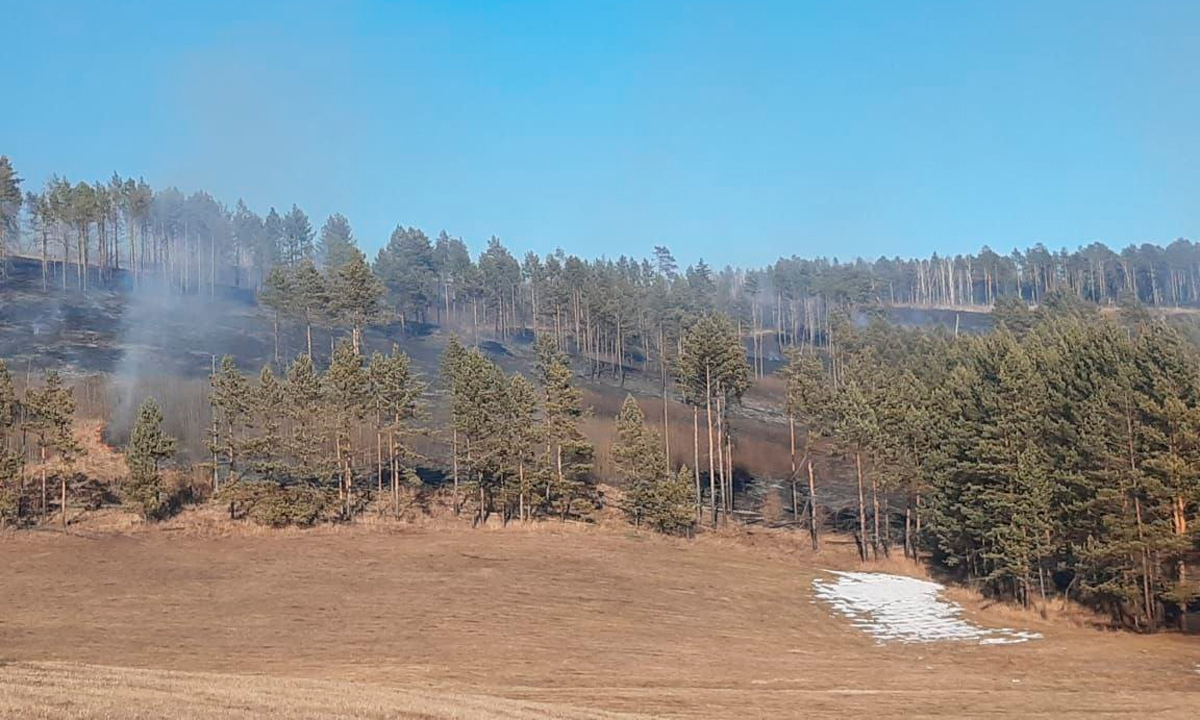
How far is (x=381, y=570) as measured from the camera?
4853cm

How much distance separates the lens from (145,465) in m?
56.3

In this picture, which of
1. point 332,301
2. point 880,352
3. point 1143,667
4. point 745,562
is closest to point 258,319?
point 332,301

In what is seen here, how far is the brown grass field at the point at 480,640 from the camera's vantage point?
22312mm

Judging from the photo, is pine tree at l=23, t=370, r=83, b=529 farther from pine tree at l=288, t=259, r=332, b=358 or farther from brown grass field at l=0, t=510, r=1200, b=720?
pine tree at l=288, t=259, r=332, b=358

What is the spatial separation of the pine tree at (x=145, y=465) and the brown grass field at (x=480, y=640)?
218 cm

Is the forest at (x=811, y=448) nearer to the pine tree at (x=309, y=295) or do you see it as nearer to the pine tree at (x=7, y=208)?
the pine tree at (x=309, y=295)

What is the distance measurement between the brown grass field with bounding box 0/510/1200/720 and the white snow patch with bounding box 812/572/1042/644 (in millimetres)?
1302

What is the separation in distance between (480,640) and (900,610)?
22761 mm

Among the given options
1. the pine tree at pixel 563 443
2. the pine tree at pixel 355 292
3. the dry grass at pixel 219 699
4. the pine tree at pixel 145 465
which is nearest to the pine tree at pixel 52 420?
the pine tree at pixel 145 465

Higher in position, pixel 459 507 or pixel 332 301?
pixel 332 301

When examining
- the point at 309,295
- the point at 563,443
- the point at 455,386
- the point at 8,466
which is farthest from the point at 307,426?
the point at 309,295

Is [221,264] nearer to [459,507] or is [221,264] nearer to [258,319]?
[258,319]

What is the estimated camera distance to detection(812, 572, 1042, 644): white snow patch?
1603 inches

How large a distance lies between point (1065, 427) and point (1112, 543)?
724 cm
